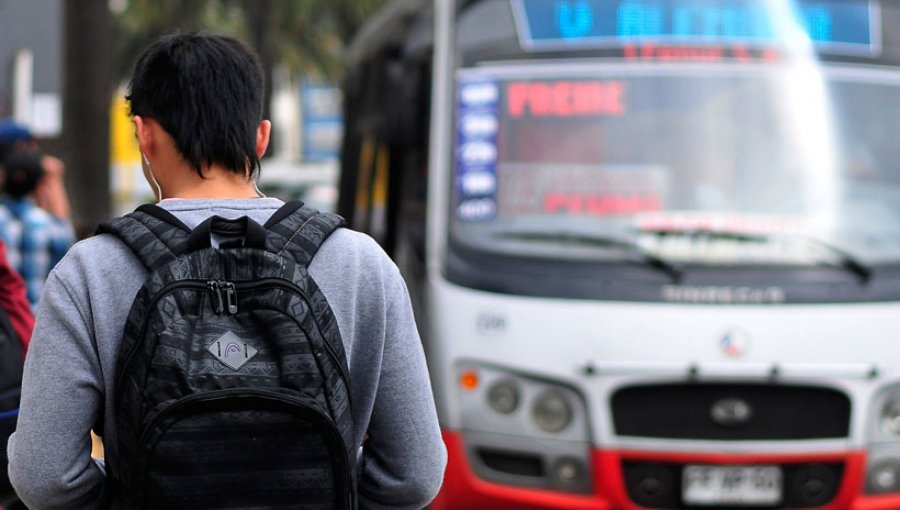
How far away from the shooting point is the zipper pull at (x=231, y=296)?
2172 millimetres

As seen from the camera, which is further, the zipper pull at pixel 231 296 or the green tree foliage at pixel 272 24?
the green tree foliage at pixel 272 24

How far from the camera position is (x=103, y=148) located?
36.7ft

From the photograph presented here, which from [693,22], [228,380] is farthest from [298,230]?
[693,22]

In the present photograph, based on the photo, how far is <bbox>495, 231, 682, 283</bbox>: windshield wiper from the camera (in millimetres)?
5336

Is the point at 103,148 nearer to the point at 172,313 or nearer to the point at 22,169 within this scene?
the point at 22,169

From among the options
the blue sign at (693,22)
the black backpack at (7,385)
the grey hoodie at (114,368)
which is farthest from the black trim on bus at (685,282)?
the grey hoodie at (114,368)

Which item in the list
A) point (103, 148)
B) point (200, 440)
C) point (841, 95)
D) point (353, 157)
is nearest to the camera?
point (200, 440)

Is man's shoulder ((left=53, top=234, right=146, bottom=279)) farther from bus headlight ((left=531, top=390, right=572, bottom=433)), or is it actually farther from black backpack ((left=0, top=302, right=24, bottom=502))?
bus headlight ((left=531, top=390, right=572, bottom=433))

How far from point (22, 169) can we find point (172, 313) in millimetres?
4115

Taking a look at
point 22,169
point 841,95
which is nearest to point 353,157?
point 22,169

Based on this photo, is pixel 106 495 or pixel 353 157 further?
pixel 353 157

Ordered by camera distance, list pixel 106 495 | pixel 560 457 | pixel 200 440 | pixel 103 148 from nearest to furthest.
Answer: pixel 200 440 → pixel 106 495 → pixel 560 457 → pixel 103 148

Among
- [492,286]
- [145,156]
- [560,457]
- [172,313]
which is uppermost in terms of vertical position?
[145,156]

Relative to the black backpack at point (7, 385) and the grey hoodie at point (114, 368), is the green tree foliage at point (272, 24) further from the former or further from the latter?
the grey hoodie at point (114, 368)
